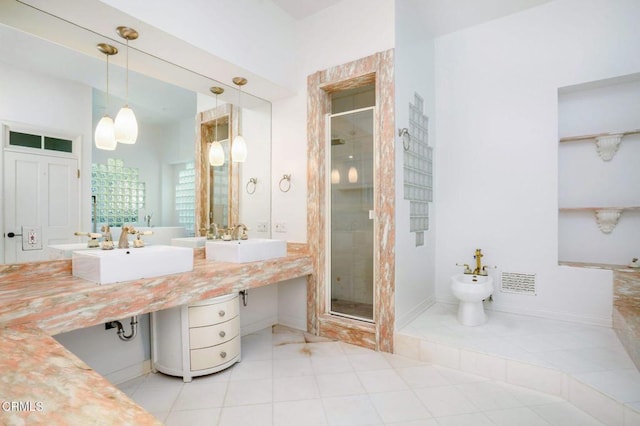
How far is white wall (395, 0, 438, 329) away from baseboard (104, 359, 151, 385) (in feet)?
6.48

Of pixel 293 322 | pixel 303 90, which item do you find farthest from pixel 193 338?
pixel 303 90

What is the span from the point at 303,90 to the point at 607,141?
9.28ft

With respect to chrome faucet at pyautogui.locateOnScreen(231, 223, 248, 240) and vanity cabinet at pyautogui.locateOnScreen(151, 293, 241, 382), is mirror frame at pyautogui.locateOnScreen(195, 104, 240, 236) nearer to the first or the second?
chrome faucet at pyautogui.locateOnScreen(231, 223, 248, 240)

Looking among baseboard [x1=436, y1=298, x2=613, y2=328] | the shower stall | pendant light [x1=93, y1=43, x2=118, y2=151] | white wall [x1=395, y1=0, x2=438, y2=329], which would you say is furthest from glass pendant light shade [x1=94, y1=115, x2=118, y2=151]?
baseboard [x1=436, y1=298, x2=613, y2=328]

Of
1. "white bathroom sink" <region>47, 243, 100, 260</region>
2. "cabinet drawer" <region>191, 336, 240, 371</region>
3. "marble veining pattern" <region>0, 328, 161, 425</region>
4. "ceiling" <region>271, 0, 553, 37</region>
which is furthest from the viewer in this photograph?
"ceiling" <region>271, 0, 553, 37</region>

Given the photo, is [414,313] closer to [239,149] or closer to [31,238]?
[239,149]

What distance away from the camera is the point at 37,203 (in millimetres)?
1961

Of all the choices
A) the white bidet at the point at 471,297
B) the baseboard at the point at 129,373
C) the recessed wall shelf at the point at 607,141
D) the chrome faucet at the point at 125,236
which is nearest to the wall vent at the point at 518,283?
the white bidet at the point at 471,297

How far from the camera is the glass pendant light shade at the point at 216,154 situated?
2.94 metres

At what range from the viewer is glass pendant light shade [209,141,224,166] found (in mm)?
2937

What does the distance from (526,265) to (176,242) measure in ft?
10.8

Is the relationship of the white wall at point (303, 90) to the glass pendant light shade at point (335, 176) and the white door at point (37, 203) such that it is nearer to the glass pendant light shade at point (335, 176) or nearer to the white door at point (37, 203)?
the glass pendant light shade at point (335, 176)

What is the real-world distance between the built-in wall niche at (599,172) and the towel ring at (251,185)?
2980 millimetres

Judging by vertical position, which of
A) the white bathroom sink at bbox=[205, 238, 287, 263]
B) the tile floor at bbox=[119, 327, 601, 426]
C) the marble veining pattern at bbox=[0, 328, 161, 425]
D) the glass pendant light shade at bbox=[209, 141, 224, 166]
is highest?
the glass pendant light shade at bbox=[209, 141, 224, 166]
